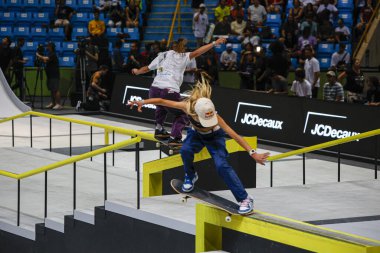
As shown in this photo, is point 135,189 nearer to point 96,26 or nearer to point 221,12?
point 96,26

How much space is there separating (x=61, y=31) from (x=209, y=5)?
5130 millimetres

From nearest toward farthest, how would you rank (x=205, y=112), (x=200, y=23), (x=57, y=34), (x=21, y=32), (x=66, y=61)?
(x=205, y=112) → (x=200, y=23) → (x=66, y=61) → (x=57, y=34) → (x=21, y=32)

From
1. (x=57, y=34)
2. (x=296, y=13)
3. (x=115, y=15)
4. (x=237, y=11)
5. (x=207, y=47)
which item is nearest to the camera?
(x=207, y=47)

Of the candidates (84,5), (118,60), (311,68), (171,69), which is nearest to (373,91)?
(311,68)

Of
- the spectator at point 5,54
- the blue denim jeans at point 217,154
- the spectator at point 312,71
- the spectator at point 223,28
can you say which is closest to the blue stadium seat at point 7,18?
the spectator at point 5,54

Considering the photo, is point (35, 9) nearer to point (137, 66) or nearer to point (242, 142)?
point (137, 66)

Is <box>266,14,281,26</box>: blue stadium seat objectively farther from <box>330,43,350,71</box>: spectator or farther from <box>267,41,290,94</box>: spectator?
<box>267,41,290,94</box>: spectator

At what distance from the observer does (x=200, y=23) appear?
32562mm

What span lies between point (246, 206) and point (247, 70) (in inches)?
628

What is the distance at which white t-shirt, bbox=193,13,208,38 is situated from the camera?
32469 mm

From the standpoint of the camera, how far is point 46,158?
20.6 meters

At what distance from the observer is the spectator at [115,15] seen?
34812 millimetres

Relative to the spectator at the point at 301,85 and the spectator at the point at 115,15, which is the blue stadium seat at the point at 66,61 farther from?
the spectator at the point at 301,85

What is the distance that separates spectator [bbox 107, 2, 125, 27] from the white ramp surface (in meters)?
6.45
